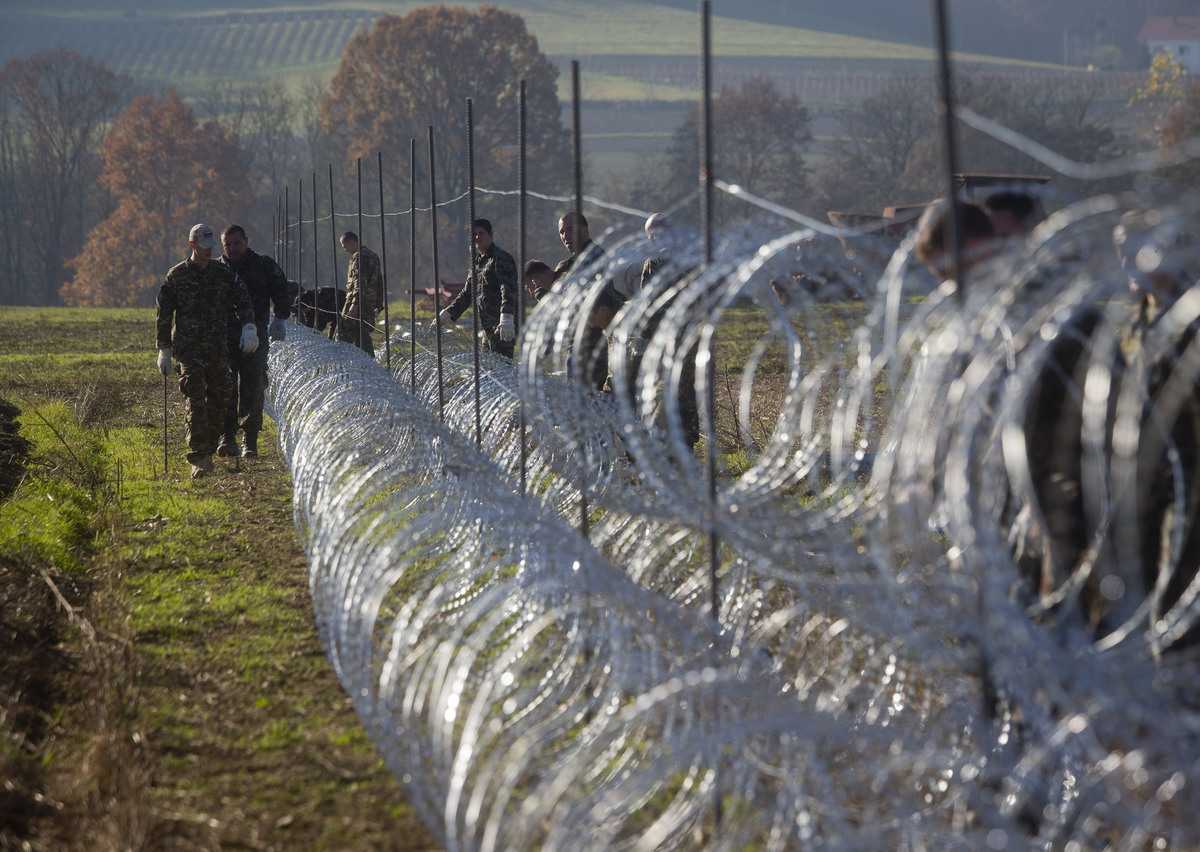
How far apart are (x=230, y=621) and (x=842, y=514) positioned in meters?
Result: 4.20

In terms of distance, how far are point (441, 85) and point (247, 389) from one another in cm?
4828

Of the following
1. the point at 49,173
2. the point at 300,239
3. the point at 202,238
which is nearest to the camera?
the point at 202,238

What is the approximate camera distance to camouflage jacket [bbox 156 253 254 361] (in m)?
9.45

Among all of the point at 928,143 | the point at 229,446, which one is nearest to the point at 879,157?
the point at 928,143

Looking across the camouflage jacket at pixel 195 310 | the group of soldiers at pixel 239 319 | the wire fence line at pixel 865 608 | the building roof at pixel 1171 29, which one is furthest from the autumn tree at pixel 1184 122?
the building roof at pixel 1171 29

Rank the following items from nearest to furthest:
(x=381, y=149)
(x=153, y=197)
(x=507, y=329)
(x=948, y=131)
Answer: (x=948, y=131)
(x=507, y=329)
(x=381, y=149)
(x=153, y=197)

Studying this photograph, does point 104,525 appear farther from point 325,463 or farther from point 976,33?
point 976,33

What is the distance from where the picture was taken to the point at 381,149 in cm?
4925

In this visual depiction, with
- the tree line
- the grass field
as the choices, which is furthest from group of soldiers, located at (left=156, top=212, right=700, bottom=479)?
the tree line

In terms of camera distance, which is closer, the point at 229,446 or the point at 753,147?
the point at 229,446

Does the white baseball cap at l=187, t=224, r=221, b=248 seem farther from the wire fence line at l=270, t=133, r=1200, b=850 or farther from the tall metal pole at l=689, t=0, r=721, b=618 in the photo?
the tall metal pole at l=689, t=0, r=721, b=618

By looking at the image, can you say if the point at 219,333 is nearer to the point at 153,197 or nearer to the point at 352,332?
the point at 352,332

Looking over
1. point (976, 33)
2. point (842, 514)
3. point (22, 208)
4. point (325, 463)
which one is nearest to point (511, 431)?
point (325, 463)

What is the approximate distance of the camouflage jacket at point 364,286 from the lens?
1295 centimetres
